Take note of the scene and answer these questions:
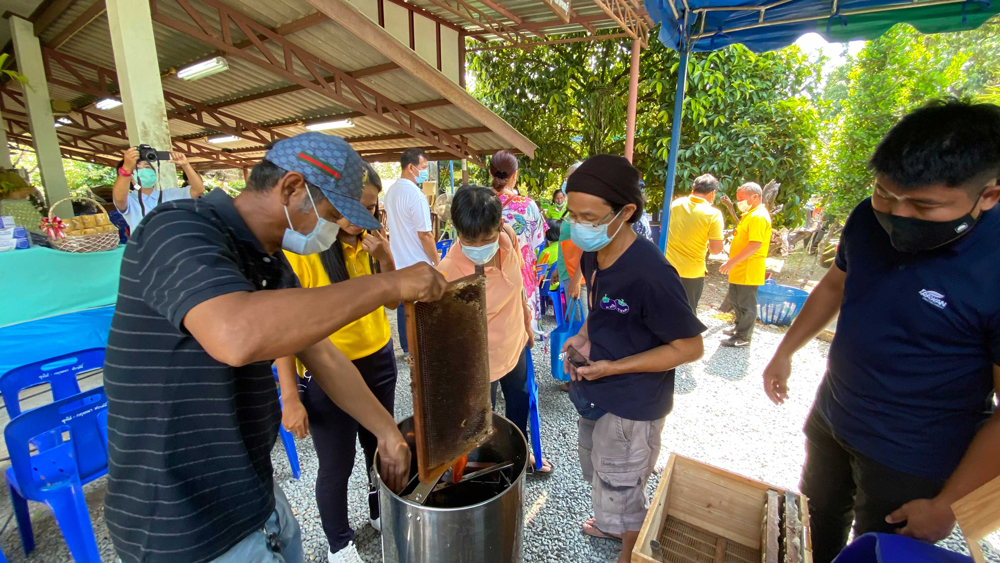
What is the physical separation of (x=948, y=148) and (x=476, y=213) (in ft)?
5.99

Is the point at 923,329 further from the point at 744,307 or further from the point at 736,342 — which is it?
the point at 736,342

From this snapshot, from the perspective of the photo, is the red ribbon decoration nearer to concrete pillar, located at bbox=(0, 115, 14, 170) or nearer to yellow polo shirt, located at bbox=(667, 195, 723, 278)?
concrete pillar, located at bbox=(0, 115, 14, 170)

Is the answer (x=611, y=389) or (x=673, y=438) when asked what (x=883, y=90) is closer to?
(x=673, y=438)

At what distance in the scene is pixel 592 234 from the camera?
6.02ft

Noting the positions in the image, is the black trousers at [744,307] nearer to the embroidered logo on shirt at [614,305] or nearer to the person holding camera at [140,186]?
the embroidered logo on shirt at [614,305]

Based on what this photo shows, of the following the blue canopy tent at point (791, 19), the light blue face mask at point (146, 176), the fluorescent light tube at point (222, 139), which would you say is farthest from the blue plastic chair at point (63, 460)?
the fluorescent light tube at point (222, 139)

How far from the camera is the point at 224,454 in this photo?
1098 millimetres

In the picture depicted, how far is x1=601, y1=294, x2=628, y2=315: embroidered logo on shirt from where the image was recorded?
179cm

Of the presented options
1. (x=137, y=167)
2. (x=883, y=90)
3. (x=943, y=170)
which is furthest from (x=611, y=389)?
(x=883, y=90)

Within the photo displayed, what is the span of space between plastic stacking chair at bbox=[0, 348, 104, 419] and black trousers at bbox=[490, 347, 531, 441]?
7.99 feet

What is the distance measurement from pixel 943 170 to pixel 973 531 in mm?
993

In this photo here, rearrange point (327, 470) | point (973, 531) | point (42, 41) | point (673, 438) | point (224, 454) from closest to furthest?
1. point (973, 531)
2. point (224, 454)
3. point (327, 470)
4. point (673, 438)
5. point (42, 41)

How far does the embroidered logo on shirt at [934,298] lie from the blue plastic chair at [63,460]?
11.7 ft

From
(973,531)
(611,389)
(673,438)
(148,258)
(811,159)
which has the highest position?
(811,159)
